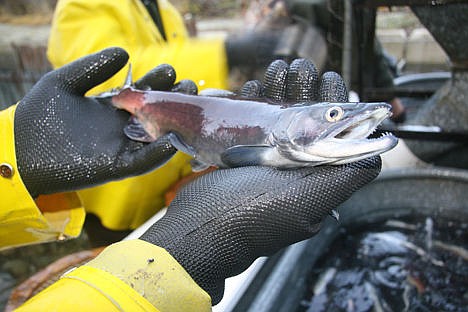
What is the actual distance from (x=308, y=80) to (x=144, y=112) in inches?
38.0

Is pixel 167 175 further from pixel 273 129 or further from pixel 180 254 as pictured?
pixel 180 254

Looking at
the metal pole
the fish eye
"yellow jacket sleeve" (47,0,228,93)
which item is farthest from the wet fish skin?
the metal pole

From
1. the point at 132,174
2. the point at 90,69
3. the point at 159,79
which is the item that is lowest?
the point at 132,174

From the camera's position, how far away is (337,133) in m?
1.37

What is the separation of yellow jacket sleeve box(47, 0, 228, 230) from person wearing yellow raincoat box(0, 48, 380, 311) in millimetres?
563

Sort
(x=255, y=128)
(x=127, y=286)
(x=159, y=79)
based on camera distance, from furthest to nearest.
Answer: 1. (x=159, y=79)
2. (x=255, y=128)
3. (x=127, y=286)

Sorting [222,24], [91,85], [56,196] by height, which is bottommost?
[222,24]

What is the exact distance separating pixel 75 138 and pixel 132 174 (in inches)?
A: 12.7

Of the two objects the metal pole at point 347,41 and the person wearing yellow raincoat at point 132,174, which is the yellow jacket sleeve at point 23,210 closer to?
the person wearing yellow raincoat at point 132,174

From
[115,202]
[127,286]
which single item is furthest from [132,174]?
[127,286]

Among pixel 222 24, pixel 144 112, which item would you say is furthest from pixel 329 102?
pixel 222 24

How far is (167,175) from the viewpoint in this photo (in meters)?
2.75

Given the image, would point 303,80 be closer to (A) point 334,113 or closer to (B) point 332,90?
(B) point 332,90

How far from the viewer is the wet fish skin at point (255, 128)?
1.33m
